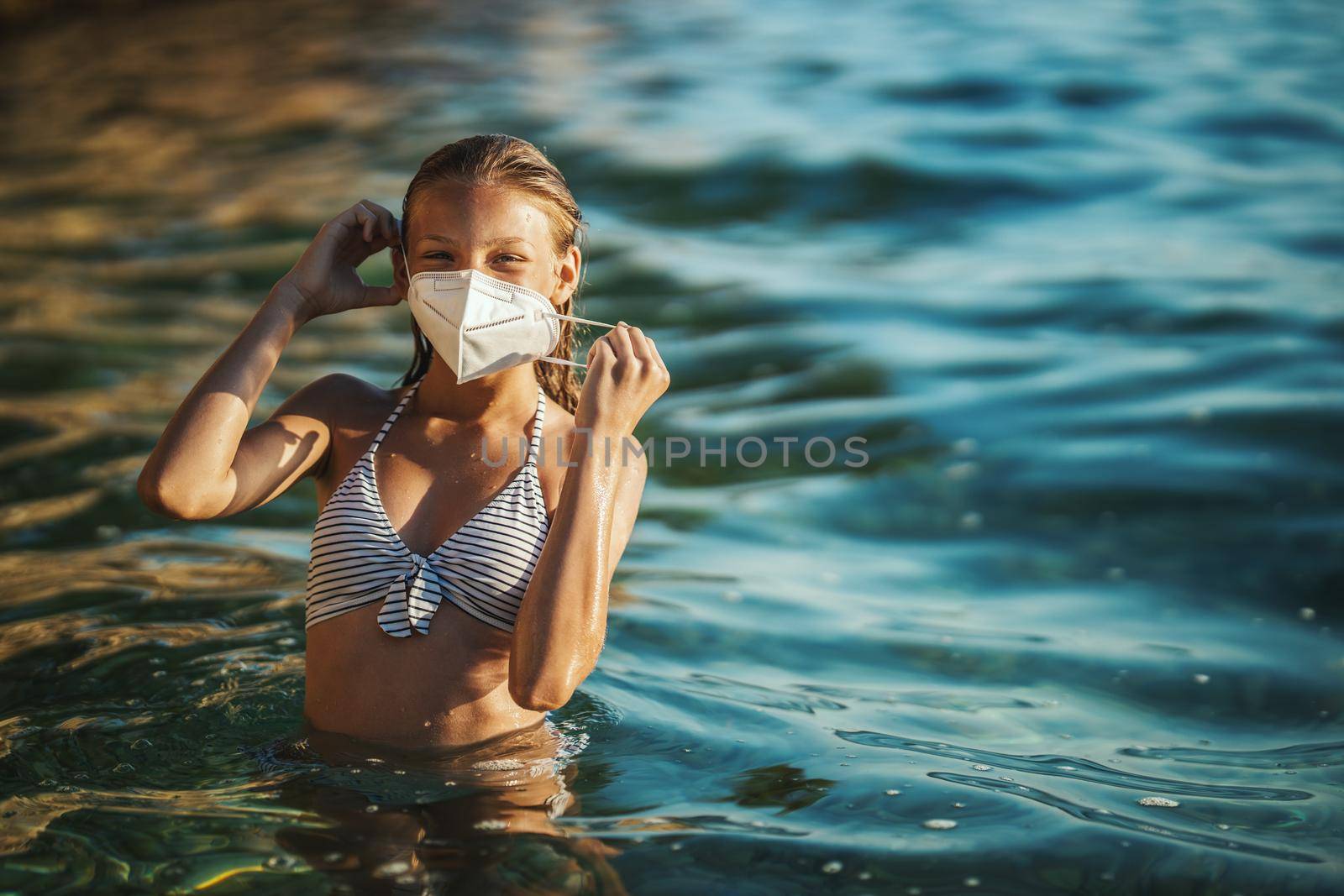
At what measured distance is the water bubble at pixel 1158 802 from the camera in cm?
347

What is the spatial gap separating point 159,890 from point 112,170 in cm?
998

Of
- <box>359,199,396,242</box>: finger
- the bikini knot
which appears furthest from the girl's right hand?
the bikini knot

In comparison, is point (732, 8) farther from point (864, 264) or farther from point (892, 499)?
point (892, 499)

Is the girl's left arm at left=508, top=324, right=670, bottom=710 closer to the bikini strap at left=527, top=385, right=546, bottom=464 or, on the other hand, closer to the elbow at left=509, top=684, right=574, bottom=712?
the elbow at left=509, top=684, right=574, bottom=712

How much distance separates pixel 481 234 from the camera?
124 inches

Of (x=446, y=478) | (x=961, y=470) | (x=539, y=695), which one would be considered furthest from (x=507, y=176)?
(x=961, y=470)

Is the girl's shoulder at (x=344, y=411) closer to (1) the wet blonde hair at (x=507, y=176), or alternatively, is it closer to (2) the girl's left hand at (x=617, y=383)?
(1) the wet blonde hair at (x=507, y=176)

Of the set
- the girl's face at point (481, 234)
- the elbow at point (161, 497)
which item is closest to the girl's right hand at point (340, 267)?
the girl's face at point (481, 234)

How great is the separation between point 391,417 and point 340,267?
37 cm

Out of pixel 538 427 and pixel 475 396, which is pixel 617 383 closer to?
pixel 538 427

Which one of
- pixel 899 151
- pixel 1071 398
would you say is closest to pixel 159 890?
pixel 1071 398

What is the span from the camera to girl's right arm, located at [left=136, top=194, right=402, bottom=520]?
3.04 meters

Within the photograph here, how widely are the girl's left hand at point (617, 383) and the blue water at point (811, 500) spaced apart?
0.87 metres

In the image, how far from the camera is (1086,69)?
47.4 ft
